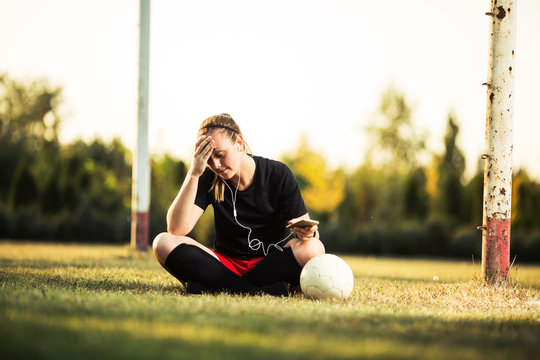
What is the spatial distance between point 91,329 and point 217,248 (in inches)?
108

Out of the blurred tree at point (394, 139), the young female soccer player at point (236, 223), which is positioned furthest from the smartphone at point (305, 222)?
the blurred tree at point (394, 139)

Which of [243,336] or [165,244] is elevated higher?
[165,244]

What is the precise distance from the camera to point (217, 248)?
556 centimetres

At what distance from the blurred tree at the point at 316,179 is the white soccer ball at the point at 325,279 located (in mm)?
23370

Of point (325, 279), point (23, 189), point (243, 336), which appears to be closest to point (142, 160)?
point (325, 279)

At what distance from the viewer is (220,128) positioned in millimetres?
4977

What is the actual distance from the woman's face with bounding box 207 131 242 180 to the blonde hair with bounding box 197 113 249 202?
0.18ft

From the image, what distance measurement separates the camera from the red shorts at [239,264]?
5.32 m

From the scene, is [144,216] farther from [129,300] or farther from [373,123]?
[373,123]

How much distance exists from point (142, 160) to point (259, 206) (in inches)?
271

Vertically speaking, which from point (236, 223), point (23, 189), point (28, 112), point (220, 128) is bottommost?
point (236, 223)

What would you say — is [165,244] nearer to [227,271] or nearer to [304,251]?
[227,271]

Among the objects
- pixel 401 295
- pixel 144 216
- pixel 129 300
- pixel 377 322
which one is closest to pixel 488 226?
pixel 401 295

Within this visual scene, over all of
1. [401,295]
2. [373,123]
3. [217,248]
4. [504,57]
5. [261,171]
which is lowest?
[401,295]
